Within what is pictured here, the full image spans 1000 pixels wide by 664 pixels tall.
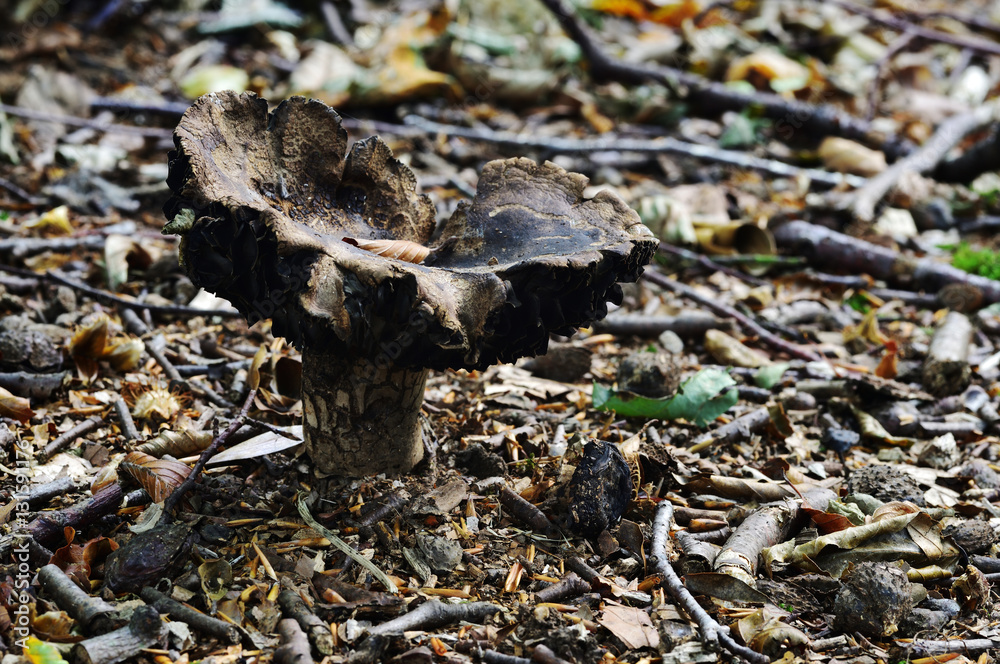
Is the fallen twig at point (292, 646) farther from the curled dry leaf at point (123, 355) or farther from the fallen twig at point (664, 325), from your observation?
the fallen twig at point (664, 325)

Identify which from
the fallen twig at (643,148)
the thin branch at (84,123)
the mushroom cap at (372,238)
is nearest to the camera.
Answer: the mushroom cap at (372,238)

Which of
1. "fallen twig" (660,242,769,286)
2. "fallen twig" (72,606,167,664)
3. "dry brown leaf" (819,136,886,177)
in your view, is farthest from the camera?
"dry brown leaf" (819,136,886,177)

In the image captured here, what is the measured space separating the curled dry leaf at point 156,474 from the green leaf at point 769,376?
340cm

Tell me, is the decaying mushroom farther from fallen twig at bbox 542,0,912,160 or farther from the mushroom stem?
fallen twig at bbox 542,0,912,160

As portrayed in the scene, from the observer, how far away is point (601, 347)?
5551 mm

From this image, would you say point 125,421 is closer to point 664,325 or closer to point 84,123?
point 664,325

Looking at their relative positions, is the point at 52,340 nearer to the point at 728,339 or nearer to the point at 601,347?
the point at 601,347

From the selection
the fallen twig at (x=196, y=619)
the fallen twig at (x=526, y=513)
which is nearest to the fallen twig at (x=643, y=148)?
the fallen twig at (x=526, y=513)

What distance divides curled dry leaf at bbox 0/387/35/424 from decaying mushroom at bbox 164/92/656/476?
1407 mm

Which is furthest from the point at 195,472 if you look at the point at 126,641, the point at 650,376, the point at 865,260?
the point at 865,260

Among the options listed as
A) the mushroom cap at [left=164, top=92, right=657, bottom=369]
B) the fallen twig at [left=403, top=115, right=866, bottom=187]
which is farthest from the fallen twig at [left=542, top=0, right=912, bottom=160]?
the mushroom cap at [left=164, top=92, right=657, bottom=369]

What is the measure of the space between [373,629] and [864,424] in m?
3.23

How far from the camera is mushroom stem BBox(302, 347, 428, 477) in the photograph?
130 inches

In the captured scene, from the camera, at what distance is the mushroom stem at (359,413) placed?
10.9ft
